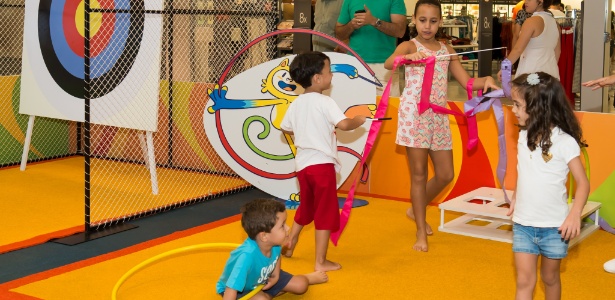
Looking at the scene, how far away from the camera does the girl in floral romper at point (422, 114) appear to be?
5.04 meters

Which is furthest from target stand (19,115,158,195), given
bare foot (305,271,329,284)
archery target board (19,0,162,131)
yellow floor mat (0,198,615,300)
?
bare foot (305,271,329,284)

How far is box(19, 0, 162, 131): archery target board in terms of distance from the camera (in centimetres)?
619

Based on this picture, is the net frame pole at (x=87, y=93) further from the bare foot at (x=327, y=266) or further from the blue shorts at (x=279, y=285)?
the blue shorts at (x=279, y=285)

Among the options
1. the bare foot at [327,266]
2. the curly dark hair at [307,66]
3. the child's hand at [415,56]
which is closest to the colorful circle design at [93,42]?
the curly dark hair at [307,66]

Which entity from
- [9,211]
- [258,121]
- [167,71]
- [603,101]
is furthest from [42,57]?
[603,101]

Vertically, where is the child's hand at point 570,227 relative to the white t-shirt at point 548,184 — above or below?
below

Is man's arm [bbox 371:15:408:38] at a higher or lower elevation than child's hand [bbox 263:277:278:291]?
higher

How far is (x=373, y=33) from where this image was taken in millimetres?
6730

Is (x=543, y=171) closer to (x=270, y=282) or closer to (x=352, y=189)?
(x=270, y=282)

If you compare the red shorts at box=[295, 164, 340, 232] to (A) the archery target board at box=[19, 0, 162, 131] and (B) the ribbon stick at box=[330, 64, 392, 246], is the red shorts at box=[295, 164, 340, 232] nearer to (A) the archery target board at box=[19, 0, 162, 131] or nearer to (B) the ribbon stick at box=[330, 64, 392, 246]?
(B) the ribbon stick at box=[330, 64, 392, 246]

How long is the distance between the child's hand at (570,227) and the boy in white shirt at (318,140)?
4.87 feet

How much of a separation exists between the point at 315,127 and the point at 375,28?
7.72ft

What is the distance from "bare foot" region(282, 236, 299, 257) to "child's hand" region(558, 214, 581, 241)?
5.91 ft

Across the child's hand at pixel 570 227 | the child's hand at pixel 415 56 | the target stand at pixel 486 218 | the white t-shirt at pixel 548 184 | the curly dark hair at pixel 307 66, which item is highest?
the child's hand at pixel 415 56
